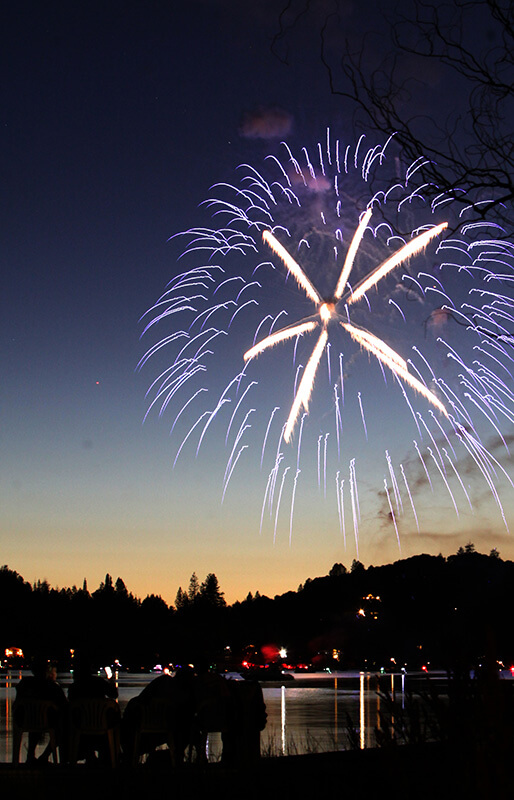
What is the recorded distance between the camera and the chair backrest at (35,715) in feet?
32.5

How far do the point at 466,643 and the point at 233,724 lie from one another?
5.76 metres

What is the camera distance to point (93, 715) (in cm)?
980

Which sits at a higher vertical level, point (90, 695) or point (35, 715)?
point (90, 695)

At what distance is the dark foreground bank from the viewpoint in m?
5.74

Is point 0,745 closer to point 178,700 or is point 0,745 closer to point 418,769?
point 178,700

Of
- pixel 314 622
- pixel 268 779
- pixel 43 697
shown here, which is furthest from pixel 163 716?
pixel 314 622

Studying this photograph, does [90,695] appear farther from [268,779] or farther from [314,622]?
[314,622]

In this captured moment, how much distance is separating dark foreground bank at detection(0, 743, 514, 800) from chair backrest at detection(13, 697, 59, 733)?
0.72 metres

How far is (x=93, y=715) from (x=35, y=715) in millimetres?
694

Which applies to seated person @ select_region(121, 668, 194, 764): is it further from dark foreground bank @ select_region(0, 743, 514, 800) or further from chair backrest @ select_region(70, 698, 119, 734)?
dark foreground bank @ select_region(0, 743, 514, 800)

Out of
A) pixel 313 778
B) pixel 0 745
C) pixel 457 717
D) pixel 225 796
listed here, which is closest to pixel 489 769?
pixel 457 717

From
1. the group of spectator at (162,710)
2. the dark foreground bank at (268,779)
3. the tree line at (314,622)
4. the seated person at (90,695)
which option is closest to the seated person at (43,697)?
the group of spectator at (162,710)

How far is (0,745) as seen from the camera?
16.4 metres

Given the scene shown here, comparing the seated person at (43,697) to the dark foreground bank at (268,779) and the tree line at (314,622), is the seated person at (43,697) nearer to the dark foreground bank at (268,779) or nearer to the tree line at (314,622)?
the dark foreground bank at (268,779)
